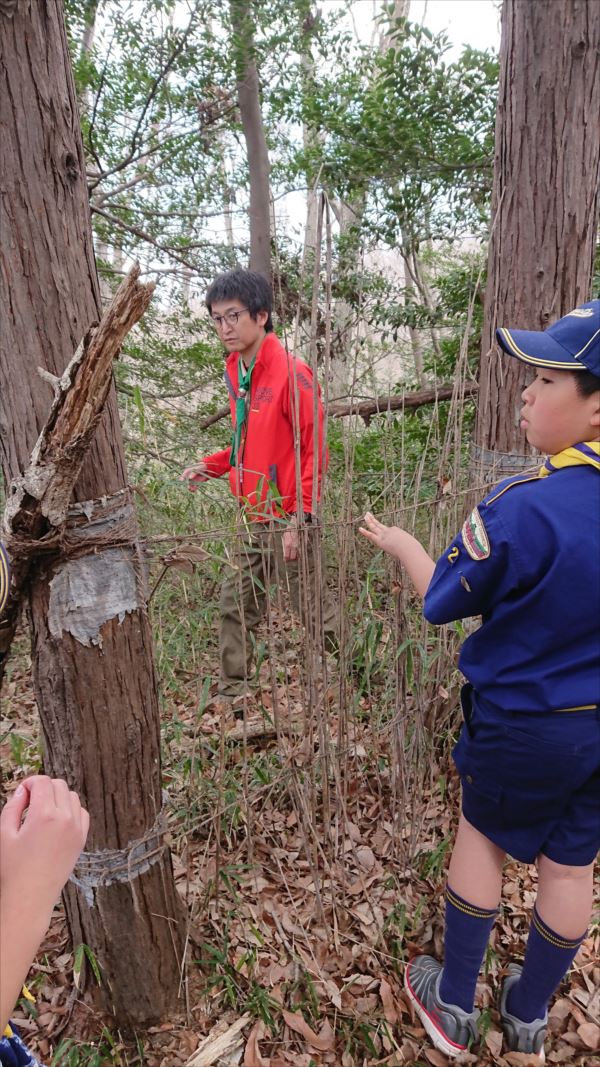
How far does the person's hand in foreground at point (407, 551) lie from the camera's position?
1.25m

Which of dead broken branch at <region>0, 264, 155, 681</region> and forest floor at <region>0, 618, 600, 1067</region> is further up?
dead broken branch at <region>0, 264, 155, 681</region>

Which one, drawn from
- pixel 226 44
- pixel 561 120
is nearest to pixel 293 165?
pixel 226 44

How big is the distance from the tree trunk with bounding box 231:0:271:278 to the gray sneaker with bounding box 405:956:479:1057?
3395mm

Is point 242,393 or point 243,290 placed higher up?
point 243,290

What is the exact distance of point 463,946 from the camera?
4.32 ft

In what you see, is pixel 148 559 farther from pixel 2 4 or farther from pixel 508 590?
pixel 2 4

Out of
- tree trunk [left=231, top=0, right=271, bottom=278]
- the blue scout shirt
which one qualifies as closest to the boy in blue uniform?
the blue scout shirt

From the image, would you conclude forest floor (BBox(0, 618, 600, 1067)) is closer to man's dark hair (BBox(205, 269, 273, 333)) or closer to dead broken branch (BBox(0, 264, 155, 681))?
dead broken branch (BBox(0, 264, 155, 681))

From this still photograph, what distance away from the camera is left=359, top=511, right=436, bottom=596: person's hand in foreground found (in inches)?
49.2

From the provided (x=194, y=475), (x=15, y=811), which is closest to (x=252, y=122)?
(x=194, y=475)

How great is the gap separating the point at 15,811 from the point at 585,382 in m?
1.09

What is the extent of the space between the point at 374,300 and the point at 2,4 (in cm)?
306

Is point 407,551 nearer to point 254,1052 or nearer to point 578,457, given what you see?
point 578,457

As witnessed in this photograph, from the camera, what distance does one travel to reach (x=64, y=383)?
996 mm
